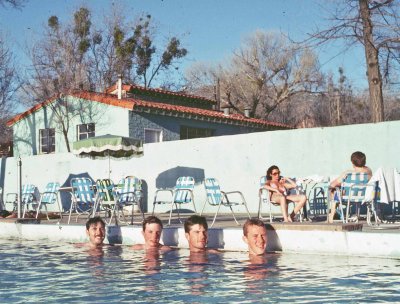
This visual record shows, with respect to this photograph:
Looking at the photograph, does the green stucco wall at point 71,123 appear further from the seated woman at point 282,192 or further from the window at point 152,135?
the seated woman at point 282,192

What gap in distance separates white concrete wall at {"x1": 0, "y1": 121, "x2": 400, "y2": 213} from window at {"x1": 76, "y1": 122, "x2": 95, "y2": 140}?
4311 millimetres

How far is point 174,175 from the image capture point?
18.2 meters

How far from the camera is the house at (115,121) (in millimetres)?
23531

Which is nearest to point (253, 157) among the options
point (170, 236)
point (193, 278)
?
point (170, 236)

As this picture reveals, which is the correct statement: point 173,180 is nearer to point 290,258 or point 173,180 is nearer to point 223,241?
point 223,241

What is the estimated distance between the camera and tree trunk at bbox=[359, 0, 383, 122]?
64.0 feet

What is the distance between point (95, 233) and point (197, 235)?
1.93 meters

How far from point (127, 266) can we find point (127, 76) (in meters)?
32.2

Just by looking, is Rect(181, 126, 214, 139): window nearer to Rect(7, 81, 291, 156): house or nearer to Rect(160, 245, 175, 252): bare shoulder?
Rect(7, 81, 291, 156): house

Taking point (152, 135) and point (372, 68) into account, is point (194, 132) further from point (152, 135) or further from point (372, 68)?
point (372, 68)

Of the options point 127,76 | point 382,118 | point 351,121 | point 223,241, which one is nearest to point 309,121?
point 351,121

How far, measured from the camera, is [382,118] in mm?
19688

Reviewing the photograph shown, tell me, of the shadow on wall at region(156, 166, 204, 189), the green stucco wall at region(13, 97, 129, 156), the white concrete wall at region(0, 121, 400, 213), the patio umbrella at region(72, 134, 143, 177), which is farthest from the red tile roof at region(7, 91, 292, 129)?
the patio umbrella at region(72, 134, 143, 177)

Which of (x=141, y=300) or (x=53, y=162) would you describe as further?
(x=53, y=162)
